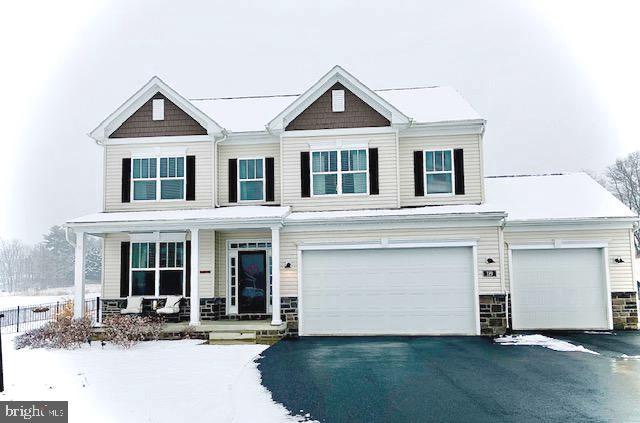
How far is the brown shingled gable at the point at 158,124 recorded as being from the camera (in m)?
15.8

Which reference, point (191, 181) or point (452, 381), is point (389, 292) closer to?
point (452, 381)

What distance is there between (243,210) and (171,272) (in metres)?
2.90

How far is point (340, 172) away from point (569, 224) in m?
6.93

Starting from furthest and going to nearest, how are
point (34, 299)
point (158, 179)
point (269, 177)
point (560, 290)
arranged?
point (34, 299)
point (269, 177)
point (158, 179)
point (560, 290)

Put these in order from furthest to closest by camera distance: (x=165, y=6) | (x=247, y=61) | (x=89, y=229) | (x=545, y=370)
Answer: (x=247, y=61)
(x=89, y=229)
(x=165, y=6)
(x=545, y=370)

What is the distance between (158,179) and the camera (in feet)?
51.8

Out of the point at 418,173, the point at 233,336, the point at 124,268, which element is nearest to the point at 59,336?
the point at 124,268

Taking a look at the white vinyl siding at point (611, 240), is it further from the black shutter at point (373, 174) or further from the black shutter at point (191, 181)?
the black shutter at point (191, 181)

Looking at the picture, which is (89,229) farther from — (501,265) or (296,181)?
(501,265)

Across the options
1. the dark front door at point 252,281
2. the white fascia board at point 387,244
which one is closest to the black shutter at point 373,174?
the white fascia board at point 387,244

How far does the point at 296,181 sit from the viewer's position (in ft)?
50.3

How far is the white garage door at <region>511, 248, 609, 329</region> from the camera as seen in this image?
1523 centimetres

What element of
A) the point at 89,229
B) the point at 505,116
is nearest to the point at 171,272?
the point at 89,229

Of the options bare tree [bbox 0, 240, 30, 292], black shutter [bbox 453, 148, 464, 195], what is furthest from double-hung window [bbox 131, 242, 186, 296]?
bare tree [bbox 0, 240, 30, 292]
